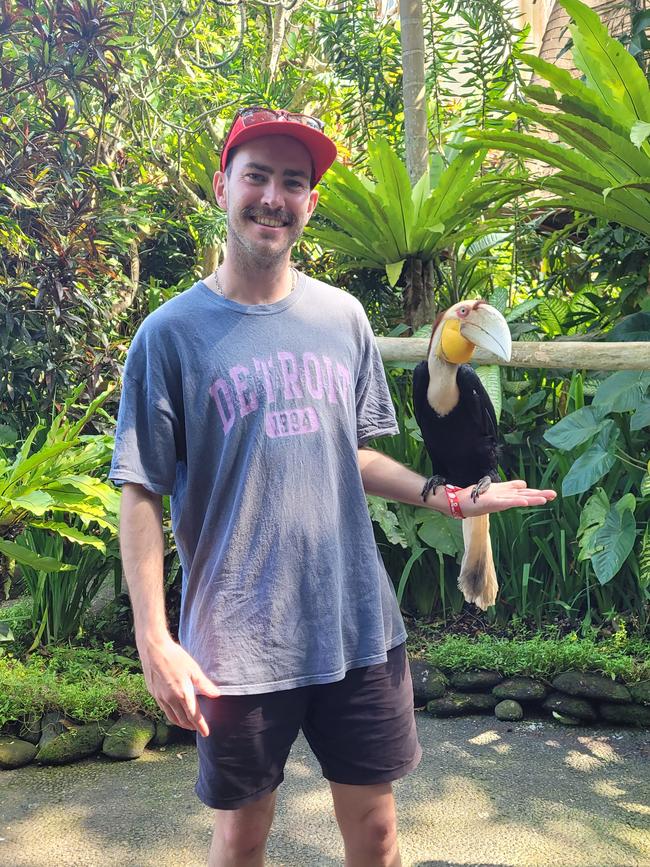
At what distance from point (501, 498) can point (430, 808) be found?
1577 millimetres

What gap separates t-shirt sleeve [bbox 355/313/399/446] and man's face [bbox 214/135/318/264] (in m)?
0.27

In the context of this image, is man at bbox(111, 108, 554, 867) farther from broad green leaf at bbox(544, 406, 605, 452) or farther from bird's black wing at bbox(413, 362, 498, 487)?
broad green leaf at bbox(544, 406, 605, 452)

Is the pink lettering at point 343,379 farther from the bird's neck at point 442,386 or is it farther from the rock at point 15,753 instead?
the rock at point 15,753

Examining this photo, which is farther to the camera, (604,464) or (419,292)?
(419,292)

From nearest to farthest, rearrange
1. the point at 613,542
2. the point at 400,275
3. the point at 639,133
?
1. the point at 639,133
2. the point at 613,542
3. the point at 400,275

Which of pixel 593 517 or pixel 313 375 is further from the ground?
pixel 313 375

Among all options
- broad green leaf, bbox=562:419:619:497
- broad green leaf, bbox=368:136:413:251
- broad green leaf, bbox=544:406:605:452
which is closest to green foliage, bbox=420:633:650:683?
broad green leaf, bbox=562:419:619:497

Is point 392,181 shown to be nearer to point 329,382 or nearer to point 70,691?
point 329,382

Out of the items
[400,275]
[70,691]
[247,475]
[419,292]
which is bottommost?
[70,691]

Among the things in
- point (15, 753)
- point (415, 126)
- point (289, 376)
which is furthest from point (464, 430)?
point (415, 126)

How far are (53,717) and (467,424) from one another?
6.95ft

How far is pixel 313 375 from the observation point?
136 cm

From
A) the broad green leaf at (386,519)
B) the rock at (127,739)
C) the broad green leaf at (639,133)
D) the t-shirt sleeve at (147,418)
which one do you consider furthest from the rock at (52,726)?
the broad green leaf at (639,133)

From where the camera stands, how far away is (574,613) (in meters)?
3.45
